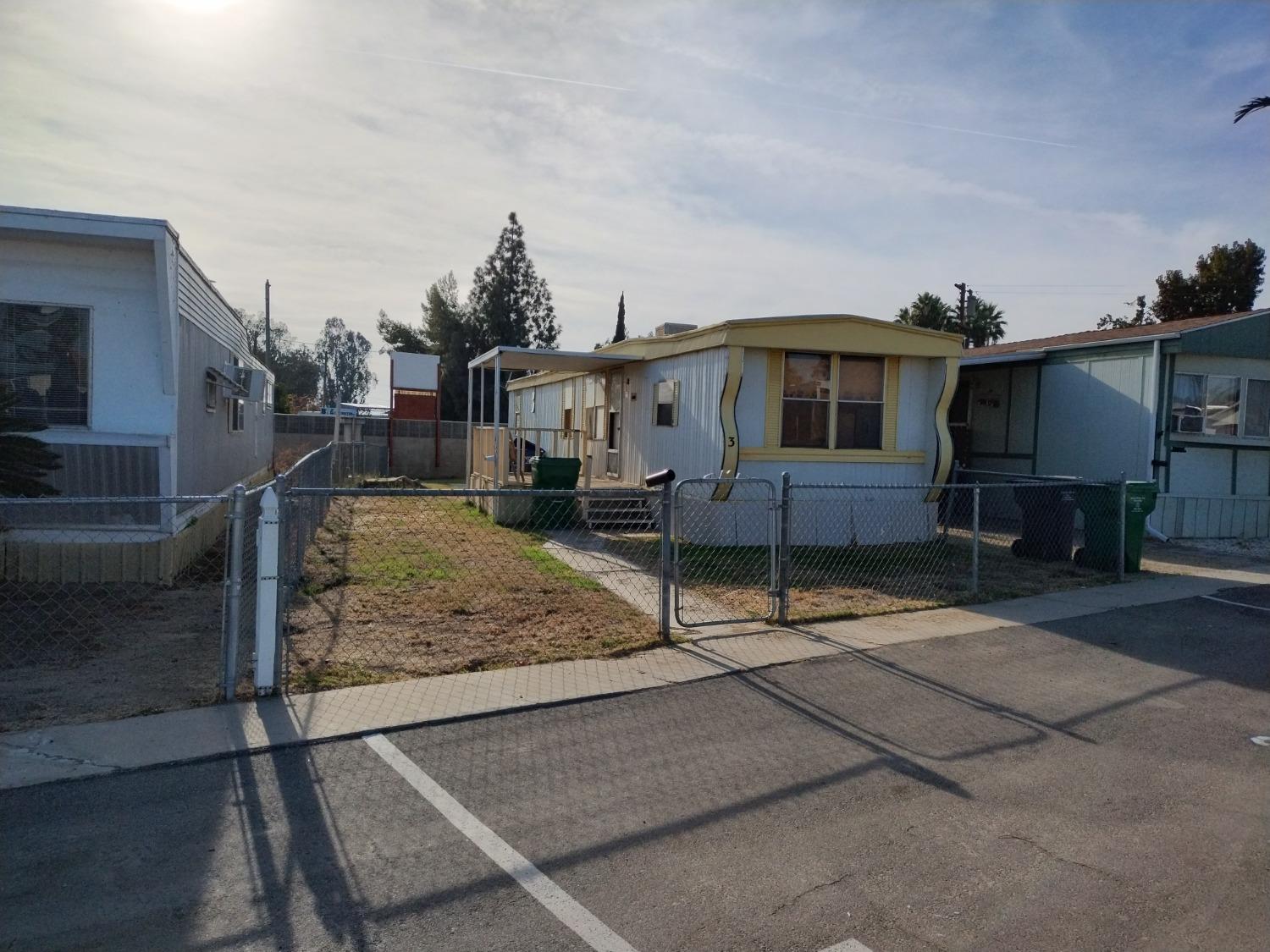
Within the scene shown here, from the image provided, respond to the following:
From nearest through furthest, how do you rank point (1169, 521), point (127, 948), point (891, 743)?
point (127, 948), point (891, 743), point (1169, 521)

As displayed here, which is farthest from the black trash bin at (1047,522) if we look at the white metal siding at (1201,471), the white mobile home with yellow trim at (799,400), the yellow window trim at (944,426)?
the white metal siding at (1201,471)

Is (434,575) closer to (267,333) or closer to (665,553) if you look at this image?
(665,553)

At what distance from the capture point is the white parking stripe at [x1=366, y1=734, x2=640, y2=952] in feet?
10.7

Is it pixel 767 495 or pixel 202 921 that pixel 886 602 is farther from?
pixel 202 921

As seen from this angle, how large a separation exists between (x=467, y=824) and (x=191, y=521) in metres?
7.32

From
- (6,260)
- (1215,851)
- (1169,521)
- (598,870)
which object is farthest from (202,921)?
(1169,521)

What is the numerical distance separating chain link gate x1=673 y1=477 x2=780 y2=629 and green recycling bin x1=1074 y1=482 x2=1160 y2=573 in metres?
4.23

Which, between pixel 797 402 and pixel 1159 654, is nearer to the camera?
pixel 1159 654

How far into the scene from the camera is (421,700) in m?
5.80

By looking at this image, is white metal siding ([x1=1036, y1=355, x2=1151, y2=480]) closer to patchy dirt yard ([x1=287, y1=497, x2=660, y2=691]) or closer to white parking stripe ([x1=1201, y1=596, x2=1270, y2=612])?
white parking stripe ([x1=1201, y1=596, x2=1270, y2=612])

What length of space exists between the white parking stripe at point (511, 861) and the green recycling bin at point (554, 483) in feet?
33.3

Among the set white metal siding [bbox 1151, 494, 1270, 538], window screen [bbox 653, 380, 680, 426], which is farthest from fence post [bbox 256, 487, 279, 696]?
white metal siding [bbox 1151, 494, 1270, 538]

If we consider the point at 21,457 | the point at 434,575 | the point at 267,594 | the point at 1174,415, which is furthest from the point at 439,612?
the point at 1174,415

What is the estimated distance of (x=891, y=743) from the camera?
5305 mm
